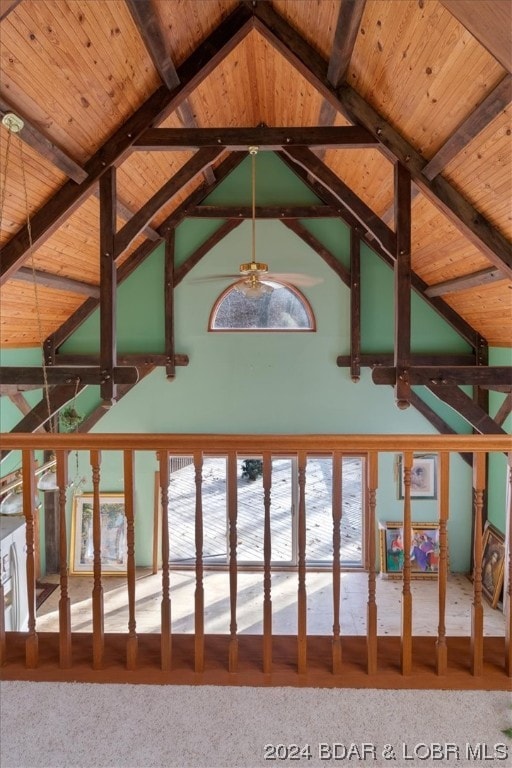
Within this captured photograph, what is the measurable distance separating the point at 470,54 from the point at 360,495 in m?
5.29

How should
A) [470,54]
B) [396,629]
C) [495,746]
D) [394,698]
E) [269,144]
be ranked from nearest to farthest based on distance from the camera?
[495,746] < [394,698] < [470,54] < [269,144] < [396,629]

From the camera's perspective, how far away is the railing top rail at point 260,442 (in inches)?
70.4

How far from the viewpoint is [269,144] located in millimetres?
3939

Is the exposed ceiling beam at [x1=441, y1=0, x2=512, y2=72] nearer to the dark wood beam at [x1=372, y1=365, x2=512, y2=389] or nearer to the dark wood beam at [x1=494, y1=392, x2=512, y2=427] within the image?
the dark wood beam at [x1=372, y1=365, x2=512, y2=389]

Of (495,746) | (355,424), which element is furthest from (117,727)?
(355,424)

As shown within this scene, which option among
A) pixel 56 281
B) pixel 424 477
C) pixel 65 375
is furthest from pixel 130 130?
pixel 424 477

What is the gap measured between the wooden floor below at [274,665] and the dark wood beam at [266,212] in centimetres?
519

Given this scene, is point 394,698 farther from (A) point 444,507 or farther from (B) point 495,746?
(A) point 444,507

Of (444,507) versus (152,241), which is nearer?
(444,507)

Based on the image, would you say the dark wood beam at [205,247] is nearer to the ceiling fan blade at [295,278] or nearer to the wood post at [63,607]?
the ceiling fan blade at [295,278]

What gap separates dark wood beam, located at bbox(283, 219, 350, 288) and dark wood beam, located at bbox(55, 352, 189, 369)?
7.06 ft

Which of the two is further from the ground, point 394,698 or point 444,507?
point 444,507

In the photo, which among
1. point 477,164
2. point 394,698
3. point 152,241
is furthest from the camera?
point 152,241

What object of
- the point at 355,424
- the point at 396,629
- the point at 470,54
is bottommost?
the point at 396,629
